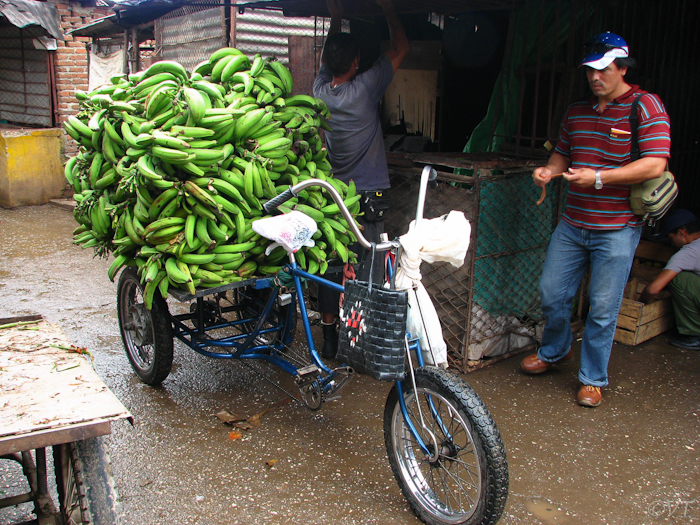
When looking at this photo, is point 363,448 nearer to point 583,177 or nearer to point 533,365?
point 533,365

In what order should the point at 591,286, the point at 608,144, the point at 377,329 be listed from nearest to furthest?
1. the point at 377,329
2. the point at 608,144
3. the point at 591,286

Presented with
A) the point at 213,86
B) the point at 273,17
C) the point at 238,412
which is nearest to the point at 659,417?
the point at 238,412

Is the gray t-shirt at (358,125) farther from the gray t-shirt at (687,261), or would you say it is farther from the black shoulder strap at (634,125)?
the gray t-shirt at (687,261)

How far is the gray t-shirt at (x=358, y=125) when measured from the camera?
4.18 metres

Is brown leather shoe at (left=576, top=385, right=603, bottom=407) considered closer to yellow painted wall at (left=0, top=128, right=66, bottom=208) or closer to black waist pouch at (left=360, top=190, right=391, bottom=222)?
black waist pouch at (left=360, top=190, right=391, bottom=222)

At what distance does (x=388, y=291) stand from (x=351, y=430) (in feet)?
4.72

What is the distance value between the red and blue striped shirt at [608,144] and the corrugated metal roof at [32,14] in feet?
29.1

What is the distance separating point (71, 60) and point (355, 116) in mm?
8874

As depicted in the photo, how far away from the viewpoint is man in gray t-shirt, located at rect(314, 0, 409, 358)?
416cm

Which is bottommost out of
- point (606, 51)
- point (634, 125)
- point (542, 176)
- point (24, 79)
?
point (542, 176)

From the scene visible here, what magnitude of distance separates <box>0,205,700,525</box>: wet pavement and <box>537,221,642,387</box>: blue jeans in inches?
11.7

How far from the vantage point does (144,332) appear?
3916 millimetres

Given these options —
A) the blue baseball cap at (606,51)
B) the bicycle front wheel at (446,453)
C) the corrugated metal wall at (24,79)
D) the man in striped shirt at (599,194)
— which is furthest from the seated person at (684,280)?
the corrugated metal wall at (24,79)

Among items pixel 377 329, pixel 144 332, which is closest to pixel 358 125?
pixel 144 332
